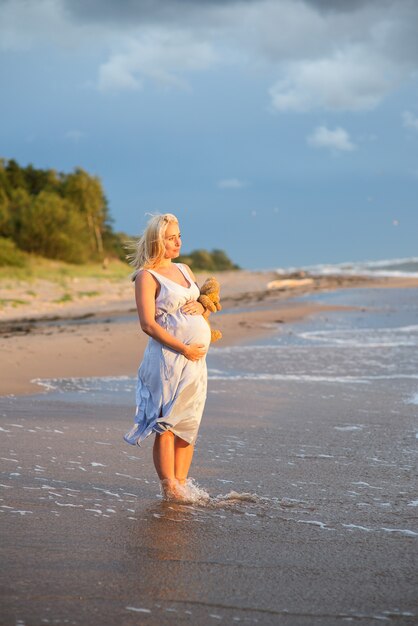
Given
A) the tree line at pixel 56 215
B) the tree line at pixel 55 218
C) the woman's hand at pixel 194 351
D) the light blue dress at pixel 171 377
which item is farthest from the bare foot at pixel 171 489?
the tree line at pixel 56 215

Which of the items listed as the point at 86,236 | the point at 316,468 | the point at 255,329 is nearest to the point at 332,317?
the point at 255,329

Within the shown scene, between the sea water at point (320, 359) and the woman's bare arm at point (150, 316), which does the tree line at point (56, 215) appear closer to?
the sea water at point (320, 359)

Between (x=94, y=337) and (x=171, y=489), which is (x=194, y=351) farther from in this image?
(x=94, y=337)

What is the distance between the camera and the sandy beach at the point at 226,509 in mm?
3775

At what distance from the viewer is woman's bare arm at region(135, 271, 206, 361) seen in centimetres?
530

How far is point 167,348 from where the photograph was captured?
17.7 ft

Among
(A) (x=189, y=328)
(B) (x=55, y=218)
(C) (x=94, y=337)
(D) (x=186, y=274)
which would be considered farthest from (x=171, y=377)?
(B) (x=55, y=218)

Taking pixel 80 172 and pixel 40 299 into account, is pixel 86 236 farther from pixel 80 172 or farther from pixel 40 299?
pixel 40 299

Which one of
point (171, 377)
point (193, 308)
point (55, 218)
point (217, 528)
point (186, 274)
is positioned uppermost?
point (55, 218)

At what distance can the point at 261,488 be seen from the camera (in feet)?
19.4

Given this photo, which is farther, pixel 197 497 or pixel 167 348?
pixel 197 497

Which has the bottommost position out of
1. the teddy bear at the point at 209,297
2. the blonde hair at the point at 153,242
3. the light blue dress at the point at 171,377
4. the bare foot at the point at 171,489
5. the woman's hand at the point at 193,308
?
the bare foot at the point at 171,489

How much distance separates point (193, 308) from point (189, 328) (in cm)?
15

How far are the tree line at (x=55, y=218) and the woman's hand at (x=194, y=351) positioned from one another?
3509 centimetres
